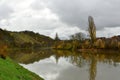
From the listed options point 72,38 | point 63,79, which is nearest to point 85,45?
point 72,38

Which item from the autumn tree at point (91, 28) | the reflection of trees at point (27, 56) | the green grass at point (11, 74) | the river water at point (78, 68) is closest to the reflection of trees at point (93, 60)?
the river water at point (78, 68)

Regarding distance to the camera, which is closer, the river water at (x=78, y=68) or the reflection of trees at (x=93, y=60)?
the river water at (x=78, y=68)

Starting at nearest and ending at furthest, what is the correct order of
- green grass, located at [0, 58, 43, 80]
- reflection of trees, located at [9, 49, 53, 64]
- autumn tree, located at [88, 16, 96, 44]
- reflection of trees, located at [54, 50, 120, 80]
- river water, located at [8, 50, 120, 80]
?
green grass, located at [0, 58, 43, 80], river water, located at [8, 50, 120, 80], reflection of trees, located at [54, 50, 120, 80], reflection of trees, located at [9, 49, 53, 64], autumn tree, located at [88, 16, 96, 44]

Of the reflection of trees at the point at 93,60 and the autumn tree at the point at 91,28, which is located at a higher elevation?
the autumn tree at the point at 91,28

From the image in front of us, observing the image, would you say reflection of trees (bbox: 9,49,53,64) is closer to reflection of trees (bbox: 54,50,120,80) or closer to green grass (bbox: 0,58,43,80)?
reflection of trees (bbox: 54,50,120,80)

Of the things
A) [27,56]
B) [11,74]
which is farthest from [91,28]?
[11,74]

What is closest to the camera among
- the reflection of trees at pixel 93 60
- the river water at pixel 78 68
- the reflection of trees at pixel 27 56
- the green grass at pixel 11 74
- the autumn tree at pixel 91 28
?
the green grass at pixel 11 74

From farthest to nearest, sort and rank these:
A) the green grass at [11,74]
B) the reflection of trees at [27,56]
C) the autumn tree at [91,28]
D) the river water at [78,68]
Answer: the autumn tree at [91,28]
the reflection of trees at [27,56]
the river water at [78,68]
the green grass at [11,74]

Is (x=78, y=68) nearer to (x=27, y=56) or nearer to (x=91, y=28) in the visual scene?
(x=27, y=56)

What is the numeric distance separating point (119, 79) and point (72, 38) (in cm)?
12715

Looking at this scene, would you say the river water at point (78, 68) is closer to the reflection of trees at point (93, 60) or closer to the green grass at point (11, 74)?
the reflection of trees at point (93, 60)

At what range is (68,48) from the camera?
14488cm

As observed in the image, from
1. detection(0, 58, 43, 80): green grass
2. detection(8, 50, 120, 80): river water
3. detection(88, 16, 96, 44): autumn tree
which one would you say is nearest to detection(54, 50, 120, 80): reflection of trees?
detection(8, 50, 120, 80): river water

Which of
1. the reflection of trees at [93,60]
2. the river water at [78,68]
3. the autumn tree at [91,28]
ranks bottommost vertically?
the river water at [78,68]
